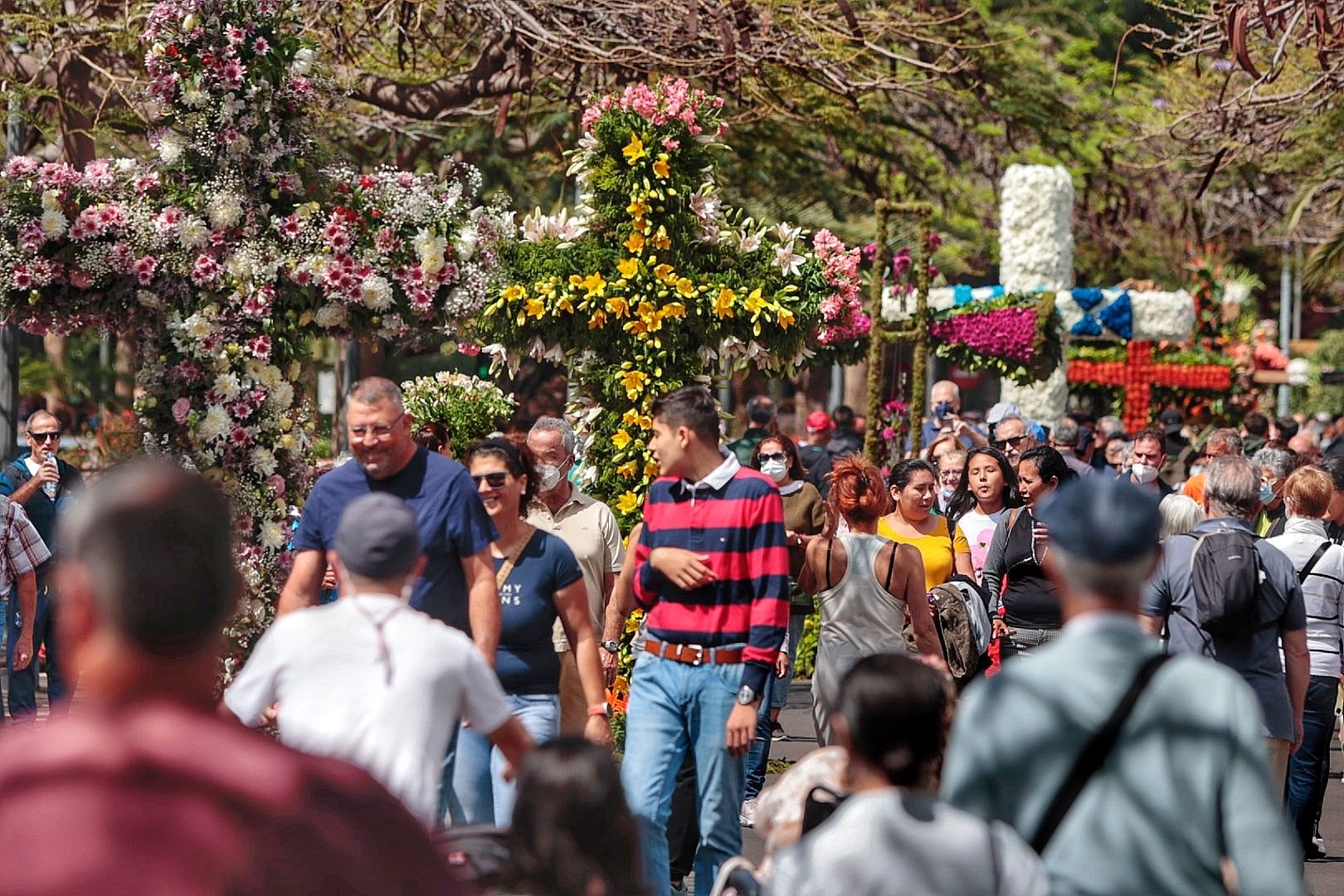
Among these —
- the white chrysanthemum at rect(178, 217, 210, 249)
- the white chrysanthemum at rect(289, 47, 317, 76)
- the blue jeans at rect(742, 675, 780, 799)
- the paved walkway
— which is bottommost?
the paved walkway

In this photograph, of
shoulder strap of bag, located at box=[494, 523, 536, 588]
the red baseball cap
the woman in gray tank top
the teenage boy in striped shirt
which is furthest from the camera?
the red baseball cap

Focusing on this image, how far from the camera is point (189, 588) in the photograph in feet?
7.13

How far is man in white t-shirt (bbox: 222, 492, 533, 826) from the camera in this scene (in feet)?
13.1

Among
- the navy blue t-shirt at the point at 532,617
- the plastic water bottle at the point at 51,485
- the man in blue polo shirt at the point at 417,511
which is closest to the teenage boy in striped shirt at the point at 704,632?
the navy blue t-shirt at the point at 532,617

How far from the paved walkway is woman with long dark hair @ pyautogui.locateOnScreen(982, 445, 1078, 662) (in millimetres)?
1391

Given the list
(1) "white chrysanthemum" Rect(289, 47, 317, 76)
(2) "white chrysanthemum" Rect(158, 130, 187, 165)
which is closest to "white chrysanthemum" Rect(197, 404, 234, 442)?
(2) "white chrysanthemum" Rect(158, 130, 187, 165)

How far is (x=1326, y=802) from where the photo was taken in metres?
9.80

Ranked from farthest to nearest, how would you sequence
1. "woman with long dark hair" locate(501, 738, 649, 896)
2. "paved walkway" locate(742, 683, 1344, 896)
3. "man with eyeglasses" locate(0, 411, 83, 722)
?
"man with eyeglasses" locate(0, 411, 83, 722), "paved walkway" locate(742, 683, 1344, 896), "woman with long dark hair" locate(501, 738, 649, 896)

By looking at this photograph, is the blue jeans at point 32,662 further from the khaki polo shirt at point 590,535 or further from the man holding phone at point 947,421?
the man holding phone at point 947,421

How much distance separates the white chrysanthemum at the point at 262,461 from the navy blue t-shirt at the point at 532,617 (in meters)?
2.89

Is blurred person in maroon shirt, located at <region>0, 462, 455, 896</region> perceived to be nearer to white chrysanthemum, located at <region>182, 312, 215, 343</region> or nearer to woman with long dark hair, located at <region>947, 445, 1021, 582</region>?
white chrysanthemum, located at <region>182, 312, 215, 343</region>

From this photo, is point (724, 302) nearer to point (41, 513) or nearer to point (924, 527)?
Result: point (924, 527)

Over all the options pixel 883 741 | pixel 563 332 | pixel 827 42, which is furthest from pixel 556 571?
pixel 827 42

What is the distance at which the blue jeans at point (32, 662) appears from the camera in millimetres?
9844
